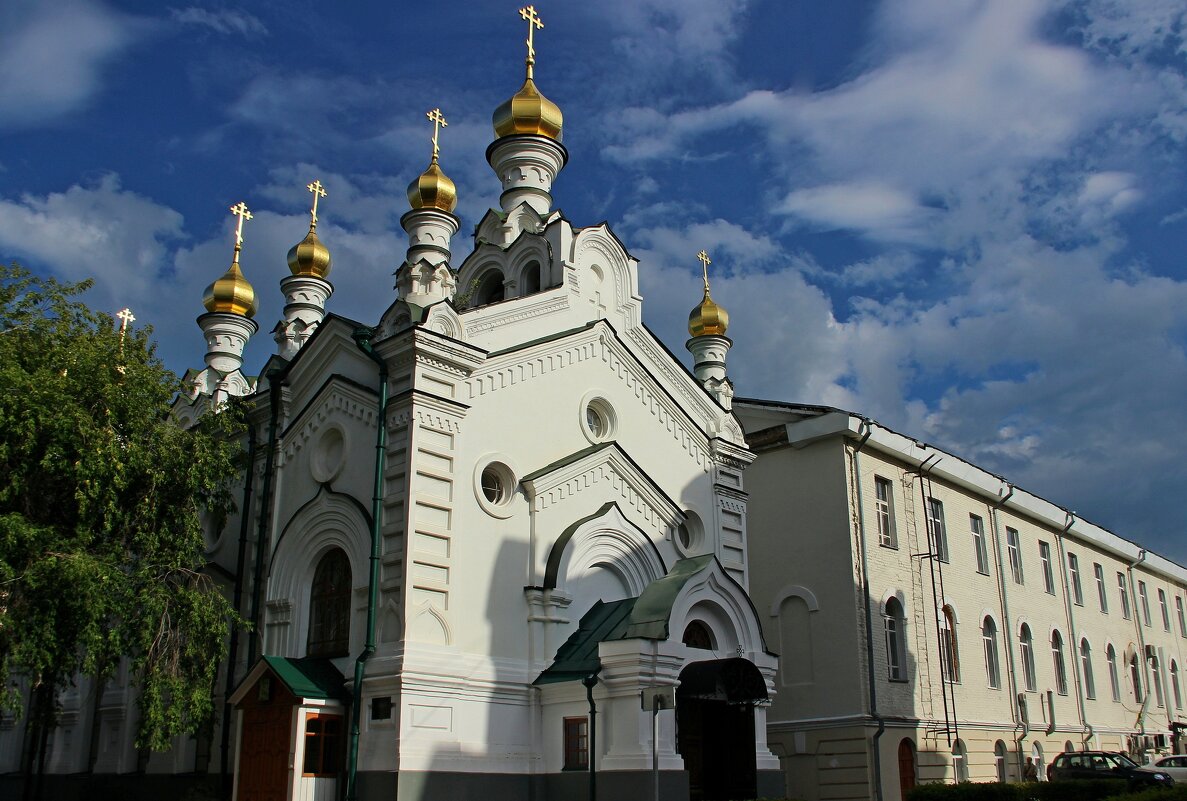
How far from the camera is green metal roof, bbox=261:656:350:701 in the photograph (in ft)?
49.1

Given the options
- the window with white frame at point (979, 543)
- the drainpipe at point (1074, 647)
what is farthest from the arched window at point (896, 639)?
the drainpipe at point (1074, 647)

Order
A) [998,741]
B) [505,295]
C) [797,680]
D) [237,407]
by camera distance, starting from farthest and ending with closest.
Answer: [998,741] < [797,680] < [505,295] < [237,407]

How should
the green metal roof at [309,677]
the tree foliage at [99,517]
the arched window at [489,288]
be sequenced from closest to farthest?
the tree foliage at [99,517], the green metal roof at [309,677], the arched window at [489,288]

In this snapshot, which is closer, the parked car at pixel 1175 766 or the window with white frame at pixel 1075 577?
the parked car at pixel 1175 766

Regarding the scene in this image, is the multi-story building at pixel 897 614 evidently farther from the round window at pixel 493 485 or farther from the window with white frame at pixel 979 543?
the round window at pixel 493 485

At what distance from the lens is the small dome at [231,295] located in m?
26.1

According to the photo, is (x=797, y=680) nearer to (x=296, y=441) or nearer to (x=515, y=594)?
(x=515, y=594)

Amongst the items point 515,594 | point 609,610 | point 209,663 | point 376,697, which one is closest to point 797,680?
point 609,610

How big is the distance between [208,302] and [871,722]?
57.6 ft

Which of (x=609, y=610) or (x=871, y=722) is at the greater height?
(x=609, y=610)

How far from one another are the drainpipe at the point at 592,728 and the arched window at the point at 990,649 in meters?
13.8

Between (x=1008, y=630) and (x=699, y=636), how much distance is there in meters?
12.5

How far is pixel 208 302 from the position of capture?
26.2 meters

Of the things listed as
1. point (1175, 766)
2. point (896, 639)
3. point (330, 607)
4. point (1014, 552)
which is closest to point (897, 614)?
point (896, 639)
